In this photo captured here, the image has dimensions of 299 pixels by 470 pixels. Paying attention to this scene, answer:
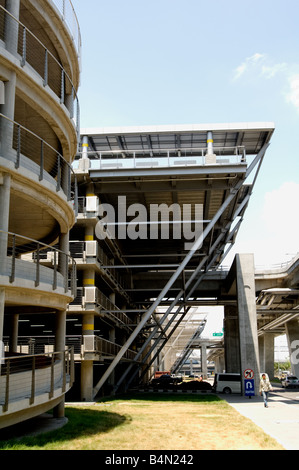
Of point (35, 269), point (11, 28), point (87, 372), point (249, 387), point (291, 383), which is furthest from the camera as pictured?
point (291, 383)

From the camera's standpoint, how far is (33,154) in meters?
17.7

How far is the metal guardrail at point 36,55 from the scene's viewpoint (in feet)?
41.1

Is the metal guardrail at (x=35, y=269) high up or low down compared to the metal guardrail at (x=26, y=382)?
up

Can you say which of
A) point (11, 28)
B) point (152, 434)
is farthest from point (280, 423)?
point (11, 28)

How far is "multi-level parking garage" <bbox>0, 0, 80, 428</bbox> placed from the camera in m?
11.7

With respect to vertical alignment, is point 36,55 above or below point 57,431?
above

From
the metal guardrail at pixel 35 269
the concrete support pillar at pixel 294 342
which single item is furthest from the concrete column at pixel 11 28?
the concrete support pillar at pixel 294 342

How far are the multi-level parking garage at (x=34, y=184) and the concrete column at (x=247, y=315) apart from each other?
1704 centimetres

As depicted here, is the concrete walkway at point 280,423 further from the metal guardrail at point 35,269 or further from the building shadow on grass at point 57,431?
the metal guardrail at point 35,269

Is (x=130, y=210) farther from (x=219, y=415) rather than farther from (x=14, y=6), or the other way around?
(x=14, y=6)

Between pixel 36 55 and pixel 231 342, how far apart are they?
3841 cm

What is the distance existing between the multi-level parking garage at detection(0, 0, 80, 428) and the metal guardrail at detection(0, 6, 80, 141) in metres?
0.03

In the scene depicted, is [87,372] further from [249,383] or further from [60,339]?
[60,339]

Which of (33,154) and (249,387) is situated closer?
(33,154)
